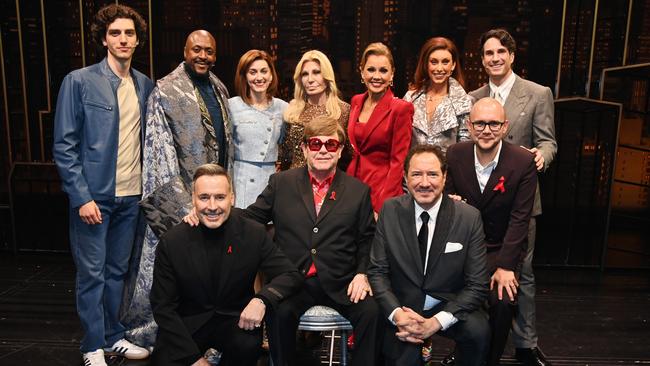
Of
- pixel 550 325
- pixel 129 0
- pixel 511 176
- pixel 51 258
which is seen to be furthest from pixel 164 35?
pixel 550 325

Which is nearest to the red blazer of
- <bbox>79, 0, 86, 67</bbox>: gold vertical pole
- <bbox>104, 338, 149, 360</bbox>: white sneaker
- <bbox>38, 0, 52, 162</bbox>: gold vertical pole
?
<bbox>104, 338, 149, 360</bbox>: white sneaker

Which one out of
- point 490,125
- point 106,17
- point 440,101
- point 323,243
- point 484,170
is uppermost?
point 106,17

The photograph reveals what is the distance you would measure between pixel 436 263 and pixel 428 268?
43mm

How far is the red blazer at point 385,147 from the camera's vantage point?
3062mm

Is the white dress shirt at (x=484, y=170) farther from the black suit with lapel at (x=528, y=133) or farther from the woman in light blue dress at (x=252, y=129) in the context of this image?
the woman in light blue dress at (x=252, y=129)

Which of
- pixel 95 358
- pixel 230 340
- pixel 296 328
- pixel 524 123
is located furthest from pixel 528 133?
pixel 95 358

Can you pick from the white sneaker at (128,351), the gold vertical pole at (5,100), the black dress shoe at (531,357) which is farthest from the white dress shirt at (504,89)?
the gold vertical pole at (5,100)

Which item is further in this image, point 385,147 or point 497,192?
point 385,147

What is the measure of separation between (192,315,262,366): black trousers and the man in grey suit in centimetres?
150

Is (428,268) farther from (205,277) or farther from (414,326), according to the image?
(205,277)

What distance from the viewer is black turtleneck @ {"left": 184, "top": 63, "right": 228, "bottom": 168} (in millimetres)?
3104

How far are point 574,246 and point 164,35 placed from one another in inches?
157

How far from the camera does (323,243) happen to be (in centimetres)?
268

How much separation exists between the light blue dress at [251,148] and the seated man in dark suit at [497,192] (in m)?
0.98
